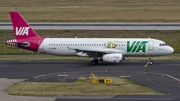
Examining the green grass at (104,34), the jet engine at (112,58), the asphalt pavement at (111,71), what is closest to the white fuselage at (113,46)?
the asphalt pavement at (111,71)

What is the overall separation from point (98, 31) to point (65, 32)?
5.94 m

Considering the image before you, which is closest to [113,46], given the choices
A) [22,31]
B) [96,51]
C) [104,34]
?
[96,51]

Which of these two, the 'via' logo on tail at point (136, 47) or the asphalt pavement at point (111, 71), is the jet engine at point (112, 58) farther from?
the 'via' logo on tail at point (136, 47)

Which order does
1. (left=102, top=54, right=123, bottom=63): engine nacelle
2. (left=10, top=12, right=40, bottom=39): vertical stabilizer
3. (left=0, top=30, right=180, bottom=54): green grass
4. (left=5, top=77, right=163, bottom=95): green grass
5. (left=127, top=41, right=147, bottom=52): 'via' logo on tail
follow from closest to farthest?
(left=5, top=77, right=163, bottom=95): green grass → (left=102, top=54, right=123, bottom=63): engine nacelle → (left=127, top=41, right=147, bottom=52): 'via' logo on tail → (left=10, top=12, right=40, bottom=39): vertical stabilizer → (left=0, top=30, right=180, bottom=54): green grass

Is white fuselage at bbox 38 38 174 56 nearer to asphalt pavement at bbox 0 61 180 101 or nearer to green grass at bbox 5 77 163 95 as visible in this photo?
asphalt pavement at bbox 0 61 180 101

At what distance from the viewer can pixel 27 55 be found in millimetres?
66250

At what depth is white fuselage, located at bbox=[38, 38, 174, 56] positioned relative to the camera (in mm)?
56219

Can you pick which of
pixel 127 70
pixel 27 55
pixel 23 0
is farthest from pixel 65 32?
pixel 23 0

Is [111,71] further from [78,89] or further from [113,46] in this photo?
[78,89]

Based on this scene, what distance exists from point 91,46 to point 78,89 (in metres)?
19.0

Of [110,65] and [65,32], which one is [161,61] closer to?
[110,65]

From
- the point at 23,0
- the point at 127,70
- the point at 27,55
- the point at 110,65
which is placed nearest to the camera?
the point at 127,70

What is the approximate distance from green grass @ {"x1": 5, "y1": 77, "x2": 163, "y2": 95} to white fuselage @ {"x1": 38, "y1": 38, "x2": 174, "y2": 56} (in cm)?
1394

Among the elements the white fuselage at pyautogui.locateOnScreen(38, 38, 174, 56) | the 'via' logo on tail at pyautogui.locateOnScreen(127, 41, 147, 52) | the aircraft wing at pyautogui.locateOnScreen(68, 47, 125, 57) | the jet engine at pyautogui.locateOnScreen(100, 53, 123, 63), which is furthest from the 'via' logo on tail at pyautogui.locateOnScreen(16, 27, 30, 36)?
the 'via' logo on tail at pyautogui.locateOnScreen(127, 41, 147, 52)
